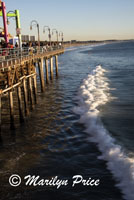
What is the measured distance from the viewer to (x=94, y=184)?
9812mm

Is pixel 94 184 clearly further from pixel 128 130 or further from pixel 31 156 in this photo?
pixel 128 130

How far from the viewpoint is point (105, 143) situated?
13391 mm

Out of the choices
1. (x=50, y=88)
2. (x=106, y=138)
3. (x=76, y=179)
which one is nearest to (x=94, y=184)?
(x=76, y=179)

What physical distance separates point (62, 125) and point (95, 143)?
11.3 ft

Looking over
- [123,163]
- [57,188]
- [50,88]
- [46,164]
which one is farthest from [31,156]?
[50,88]

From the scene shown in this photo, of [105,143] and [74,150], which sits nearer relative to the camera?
[74,150]

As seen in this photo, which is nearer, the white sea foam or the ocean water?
the ocean water

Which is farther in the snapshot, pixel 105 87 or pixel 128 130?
pixel 105 87

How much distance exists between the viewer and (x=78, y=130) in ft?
50.6

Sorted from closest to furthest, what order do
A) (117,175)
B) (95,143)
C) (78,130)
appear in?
1. (117,175)
2. (95,143)
3. (78,130)

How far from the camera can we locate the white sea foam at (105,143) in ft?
32.5

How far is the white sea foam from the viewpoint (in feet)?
32.5

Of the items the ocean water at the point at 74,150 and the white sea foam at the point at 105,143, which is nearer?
the ocean water at the point at 74,150

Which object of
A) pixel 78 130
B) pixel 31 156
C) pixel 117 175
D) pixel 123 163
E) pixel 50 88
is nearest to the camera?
pixel 117 175
